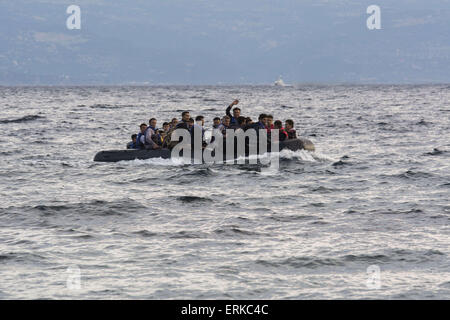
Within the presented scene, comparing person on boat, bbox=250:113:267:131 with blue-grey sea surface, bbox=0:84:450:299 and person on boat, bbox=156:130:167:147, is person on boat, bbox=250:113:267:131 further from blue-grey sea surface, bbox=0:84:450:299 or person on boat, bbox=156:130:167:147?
person on boat, bbox=156:130:167:147

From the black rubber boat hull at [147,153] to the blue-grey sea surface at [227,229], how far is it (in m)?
0.25

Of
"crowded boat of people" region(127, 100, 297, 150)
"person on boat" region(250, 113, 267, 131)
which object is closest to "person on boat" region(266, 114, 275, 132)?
"crowded boat of people" region(127, 100, 297, 150)

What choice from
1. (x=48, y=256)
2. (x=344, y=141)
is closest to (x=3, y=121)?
(x=344, y=141)

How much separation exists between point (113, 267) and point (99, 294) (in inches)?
46.4

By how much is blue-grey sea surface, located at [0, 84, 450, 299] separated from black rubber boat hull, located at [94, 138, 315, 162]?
0.81 feet

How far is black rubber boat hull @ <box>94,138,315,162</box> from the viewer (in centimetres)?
2244

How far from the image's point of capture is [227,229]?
512 inches

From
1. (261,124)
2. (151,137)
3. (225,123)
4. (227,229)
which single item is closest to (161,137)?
(151,137)

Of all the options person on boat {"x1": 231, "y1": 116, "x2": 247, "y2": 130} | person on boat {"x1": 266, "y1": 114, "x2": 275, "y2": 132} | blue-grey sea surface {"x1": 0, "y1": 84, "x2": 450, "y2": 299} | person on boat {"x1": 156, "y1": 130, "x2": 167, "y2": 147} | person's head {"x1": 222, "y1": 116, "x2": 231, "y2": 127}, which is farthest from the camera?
person on boat {"x1": 156, "y1": 130, "x2": 167, "y2": 147}

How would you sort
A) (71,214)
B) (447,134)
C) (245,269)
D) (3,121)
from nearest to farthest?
(245,269)
(71,214)
(447,134)
(3,121)

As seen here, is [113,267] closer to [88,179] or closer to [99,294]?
[99,294]

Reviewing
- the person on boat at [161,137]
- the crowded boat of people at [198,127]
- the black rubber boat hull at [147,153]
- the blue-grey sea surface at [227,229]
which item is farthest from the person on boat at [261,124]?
the person on boat at [161,137]

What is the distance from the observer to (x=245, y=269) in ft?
34.4

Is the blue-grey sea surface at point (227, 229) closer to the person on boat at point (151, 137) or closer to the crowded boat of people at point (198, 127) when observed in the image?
the person on boat at point (151, 137)
